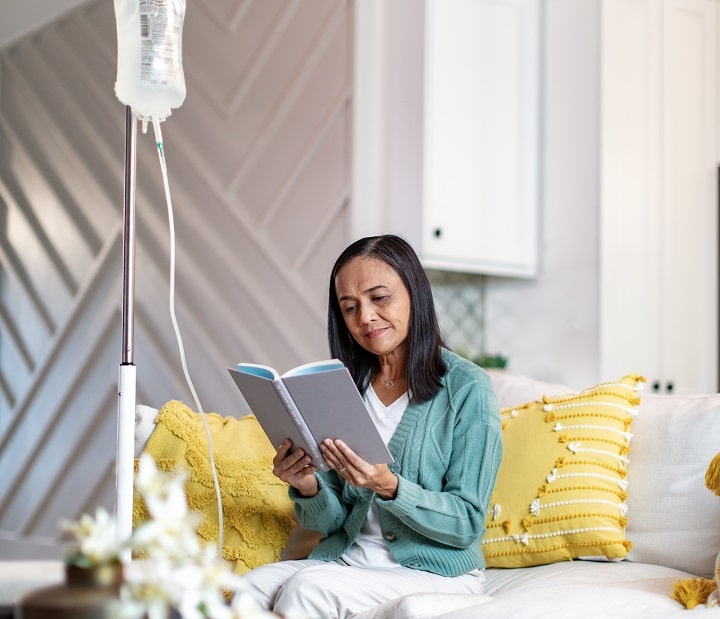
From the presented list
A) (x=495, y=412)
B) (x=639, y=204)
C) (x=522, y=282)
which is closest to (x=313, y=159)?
(x=522, y=282)

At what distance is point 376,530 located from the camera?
2102mm

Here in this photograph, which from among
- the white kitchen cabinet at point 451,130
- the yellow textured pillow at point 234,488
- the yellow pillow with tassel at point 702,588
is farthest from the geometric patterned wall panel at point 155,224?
the yellow pillow with tassel at point 702,588

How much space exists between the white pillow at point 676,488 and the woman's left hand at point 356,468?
1.91 ft

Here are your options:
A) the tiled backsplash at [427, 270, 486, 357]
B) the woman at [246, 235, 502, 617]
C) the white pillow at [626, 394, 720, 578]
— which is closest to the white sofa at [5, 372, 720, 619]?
the white pillow at [626, 394, 720, 578]

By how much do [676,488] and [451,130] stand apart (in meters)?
1.89

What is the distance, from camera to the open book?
179 centimetres

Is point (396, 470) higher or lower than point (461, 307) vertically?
lower

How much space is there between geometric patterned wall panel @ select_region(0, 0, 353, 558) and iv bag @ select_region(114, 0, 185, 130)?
1.66 meters

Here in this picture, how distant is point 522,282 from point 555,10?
1.06m

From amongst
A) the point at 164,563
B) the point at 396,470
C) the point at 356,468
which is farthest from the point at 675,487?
the point at 164,563

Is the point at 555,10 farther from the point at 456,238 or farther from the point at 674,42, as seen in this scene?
the point at 456,238

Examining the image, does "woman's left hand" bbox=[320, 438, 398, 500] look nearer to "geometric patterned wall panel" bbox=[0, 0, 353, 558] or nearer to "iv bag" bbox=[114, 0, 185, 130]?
"iv bag" bbox=[114, 0, 185, 130]

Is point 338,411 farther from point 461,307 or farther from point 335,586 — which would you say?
point 461,307

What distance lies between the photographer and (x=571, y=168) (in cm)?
377
